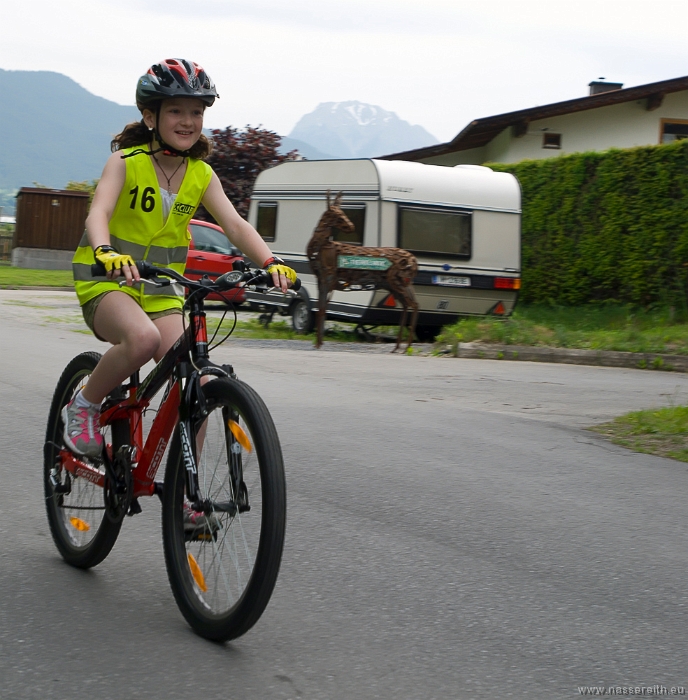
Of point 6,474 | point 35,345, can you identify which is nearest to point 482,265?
point 35,345

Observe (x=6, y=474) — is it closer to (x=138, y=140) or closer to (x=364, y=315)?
(x=138, y=140)

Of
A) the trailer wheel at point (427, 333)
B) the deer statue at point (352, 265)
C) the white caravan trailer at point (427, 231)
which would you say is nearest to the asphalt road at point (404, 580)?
the deer statue at point (352, 265)

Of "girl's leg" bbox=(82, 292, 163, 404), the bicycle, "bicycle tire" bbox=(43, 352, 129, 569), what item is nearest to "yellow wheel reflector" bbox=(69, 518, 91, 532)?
"bicycle tire" bbox=(43, 352, 129, 569)

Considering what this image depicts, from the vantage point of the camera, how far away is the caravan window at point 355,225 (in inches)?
696

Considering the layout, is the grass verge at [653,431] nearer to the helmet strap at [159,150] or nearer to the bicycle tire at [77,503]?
the bicycle tire at [77,503]

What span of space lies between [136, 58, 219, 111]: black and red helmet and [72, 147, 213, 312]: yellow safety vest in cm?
25

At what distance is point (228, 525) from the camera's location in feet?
12.1

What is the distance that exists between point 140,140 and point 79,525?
60.4 inches

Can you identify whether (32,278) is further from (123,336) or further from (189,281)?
(189,281)

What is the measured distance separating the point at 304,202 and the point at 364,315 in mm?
2884

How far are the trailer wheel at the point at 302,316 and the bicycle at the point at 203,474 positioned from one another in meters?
14.0

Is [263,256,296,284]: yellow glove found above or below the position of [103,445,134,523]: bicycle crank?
above

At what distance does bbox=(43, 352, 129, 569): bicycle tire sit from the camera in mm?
4398

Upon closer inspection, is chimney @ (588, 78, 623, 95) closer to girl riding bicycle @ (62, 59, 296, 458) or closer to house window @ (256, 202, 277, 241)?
house window @ (256, 202, 277, 241)
